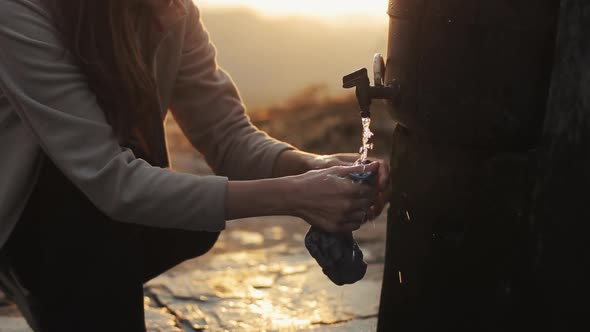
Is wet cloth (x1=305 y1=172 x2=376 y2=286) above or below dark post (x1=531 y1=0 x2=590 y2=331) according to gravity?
below

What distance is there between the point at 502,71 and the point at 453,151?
228mm

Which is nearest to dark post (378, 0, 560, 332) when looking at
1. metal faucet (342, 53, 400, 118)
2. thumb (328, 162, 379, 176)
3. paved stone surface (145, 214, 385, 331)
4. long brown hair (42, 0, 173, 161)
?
metal faucet (342, 53, 400, 118)

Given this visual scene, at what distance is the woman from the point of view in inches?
71.3

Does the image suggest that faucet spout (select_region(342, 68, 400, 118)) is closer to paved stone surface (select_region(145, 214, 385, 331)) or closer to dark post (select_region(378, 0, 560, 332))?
dark post (select_region(378, 0, 560, 332))

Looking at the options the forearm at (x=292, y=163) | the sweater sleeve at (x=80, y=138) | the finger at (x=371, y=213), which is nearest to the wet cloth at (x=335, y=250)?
the finger at (x=371, y=213)

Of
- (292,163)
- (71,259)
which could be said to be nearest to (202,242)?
(292,163)

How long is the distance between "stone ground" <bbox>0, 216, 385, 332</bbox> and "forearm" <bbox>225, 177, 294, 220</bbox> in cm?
99

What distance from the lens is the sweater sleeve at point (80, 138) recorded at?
179cm

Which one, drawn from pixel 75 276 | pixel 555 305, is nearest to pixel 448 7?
pixel 555 305

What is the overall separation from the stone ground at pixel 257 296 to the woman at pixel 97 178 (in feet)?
2.31

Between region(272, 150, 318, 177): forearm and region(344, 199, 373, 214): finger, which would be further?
region(272, 150, 318, 177): forearm

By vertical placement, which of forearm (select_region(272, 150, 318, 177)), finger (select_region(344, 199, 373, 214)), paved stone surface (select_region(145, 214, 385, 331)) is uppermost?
finger (select_region(344, 199, 373, 214))

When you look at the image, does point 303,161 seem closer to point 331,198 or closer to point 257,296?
point 331,198

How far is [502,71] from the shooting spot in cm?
171
